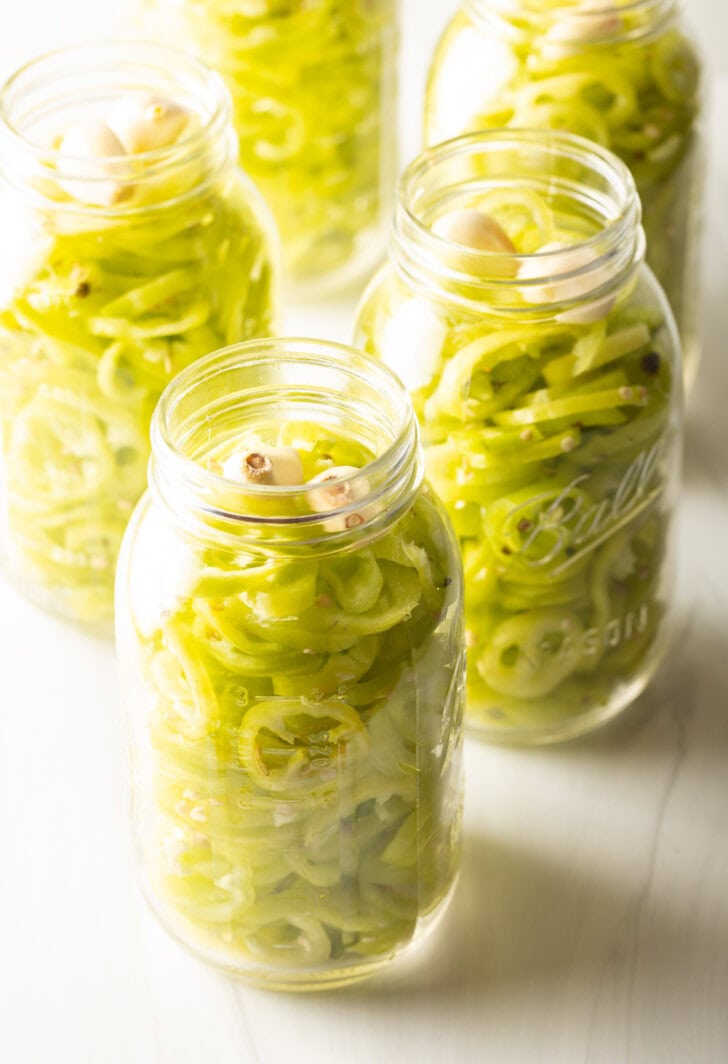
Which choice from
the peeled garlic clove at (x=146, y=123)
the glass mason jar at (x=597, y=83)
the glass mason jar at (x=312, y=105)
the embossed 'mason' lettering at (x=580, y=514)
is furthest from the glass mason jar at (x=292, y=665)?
the glass mason jar at (x=312, y=105)

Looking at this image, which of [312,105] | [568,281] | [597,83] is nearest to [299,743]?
[568,281]

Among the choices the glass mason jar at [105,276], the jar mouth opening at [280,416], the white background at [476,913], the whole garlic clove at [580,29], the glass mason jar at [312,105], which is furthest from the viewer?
the glass mason jar at [312,105]

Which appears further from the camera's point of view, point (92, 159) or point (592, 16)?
A: point (592, 16)

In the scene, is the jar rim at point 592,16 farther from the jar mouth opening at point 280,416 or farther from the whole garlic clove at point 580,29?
the jar mouth opening at point 280,416

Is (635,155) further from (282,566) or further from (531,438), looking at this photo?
(282,566)

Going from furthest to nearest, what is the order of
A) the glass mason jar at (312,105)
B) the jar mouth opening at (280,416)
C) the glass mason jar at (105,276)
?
the glass mason jar at (312,105) → the glass mason jar at (105,276) → the jar mouth opening at (280,416)

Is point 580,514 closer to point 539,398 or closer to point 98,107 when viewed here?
point 539,398

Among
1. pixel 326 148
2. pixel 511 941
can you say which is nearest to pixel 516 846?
pixel 511 941
